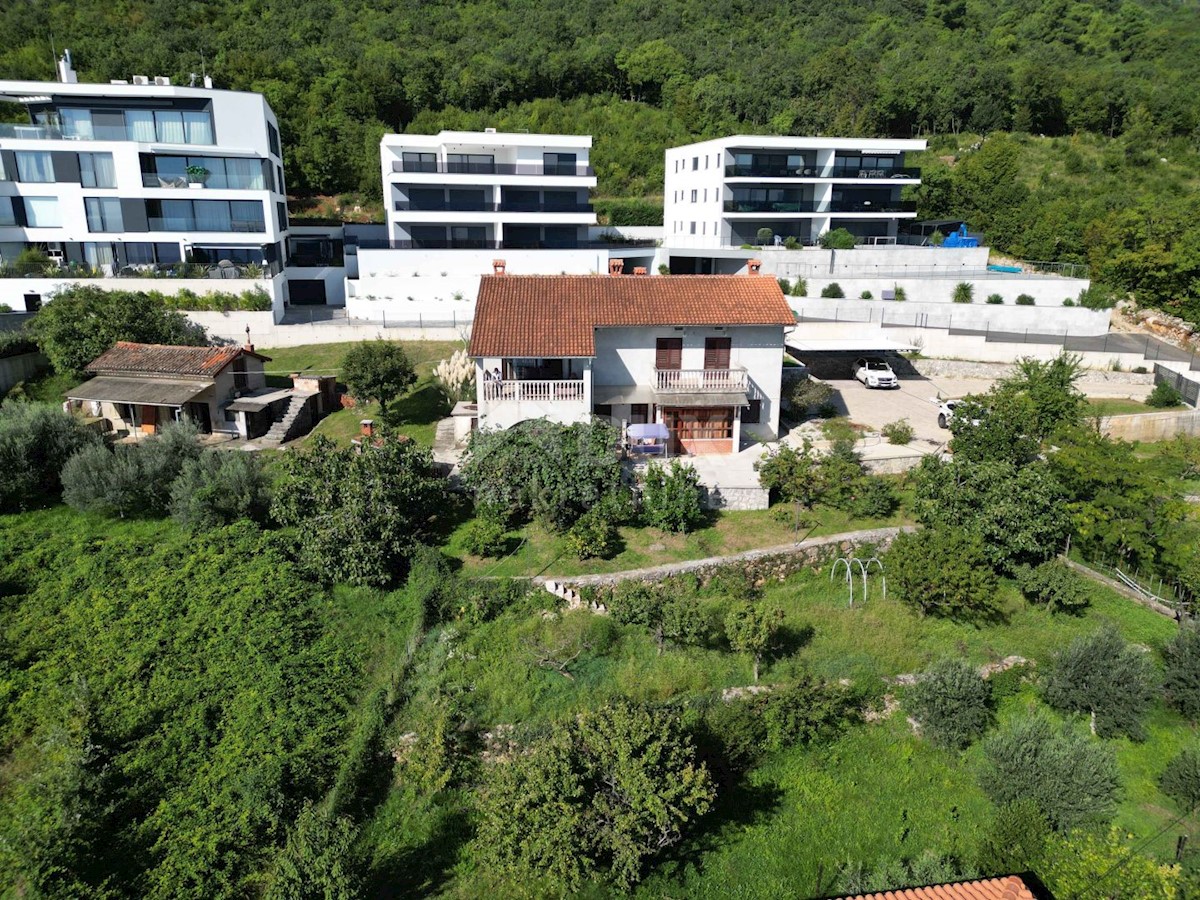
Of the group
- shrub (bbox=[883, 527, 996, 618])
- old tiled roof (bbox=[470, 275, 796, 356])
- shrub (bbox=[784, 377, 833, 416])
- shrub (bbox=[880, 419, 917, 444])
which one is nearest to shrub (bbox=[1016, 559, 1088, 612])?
shrub (bbox=[883, 527, 996, 618])

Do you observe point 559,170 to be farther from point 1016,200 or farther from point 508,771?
point 508,771

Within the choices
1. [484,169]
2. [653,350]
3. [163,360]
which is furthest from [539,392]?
[484,169]

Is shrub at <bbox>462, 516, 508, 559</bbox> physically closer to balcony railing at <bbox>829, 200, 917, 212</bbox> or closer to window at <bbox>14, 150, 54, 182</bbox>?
window at <bbox>14, 150, 54, 182</bbox>

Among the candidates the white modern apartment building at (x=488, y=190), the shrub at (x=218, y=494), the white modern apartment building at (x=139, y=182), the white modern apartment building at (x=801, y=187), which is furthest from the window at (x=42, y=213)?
the white modern apartment building at (x=801, y=187)

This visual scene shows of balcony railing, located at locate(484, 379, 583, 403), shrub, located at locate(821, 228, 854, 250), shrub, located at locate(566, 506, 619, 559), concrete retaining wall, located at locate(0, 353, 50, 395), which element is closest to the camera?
shrub, located at locate(566, 506, 619, 559)

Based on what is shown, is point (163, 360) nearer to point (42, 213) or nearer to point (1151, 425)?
point (42, 213)

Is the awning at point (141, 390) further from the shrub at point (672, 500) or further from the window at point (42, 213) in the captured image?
the window at point (42, 213)
